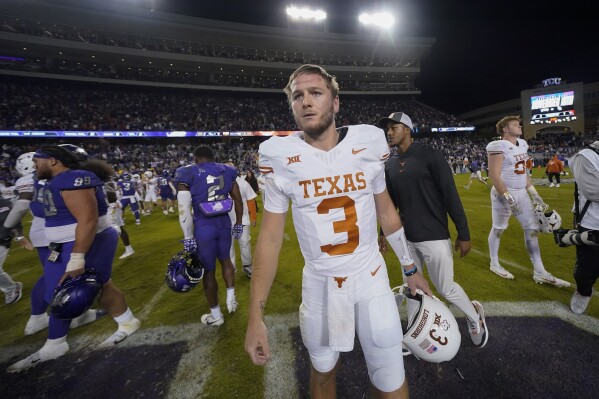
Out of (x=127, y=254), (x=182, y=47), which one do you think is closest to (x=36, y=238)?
(x=127, y=254)

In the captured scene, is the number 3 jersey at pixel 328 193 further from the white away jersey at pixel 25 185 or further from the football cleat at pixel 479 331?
the white away jersey at pixel 25 185

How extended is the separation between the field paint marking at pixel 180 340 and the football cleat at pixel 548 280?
4.76 metres

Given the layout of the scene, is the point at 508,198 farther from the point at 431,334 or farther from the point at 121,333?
the point at 121,333

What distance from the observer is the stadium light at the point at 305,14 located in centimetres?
3278

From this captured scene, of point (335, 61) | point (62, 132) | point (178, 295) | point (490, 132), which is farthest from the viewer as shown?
point (490, 132)

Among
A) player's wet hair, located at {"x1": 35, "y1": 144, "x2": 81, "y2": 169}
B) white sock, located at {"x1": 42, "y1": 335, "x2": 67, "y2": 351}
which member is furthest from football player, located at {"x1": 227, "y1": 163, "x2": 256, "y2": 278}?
white sock, located at {"x1": 42, "y1": 335, "x2": 67, "y2": 351}

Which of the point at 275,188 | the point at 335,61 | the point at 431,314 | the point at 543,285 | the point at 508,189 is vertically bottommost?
the point at 543,285

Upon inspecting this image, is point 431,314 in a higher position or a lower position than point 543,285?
higher

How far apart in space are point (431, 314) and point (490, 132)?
64652mm

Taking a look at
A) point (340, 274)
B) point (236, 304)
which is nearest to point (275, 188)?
point (340, 274)

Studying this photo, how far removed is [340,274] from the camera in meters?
1.67


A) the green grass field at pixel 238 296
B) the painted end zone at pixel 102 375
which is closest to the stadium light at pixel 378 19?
the green grass field at pixel 238 296

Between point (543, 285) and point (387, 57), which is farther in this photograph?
point (387, 57)

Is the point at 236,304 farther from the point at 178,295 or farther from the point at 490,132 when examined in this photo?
the point at 490,132
